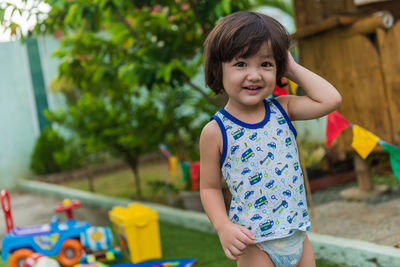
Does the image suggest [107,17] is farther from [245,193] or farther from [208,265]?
[245,193]

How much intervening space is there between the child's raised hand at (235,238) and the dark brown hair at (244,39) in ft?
1.94

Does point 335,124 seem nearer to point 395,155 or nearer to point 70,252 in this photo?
point 395,155

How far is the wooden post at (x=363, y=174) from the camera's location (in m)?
5.19

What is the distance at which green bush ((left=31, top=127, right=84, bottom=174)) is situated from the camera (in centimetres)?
1112

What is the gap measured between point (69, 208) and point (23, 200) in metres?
5.39

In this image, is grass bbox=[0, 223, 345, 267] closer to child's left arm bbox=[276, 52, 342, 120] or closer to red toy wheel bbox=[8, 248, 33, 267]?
red toy wheel bbox=[8, 248, 33, 267]

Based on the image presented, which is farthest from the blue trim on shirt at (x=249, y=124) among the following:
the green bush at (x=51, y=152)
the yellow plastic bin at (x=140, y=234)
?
the green bush at (x=51, y=152)

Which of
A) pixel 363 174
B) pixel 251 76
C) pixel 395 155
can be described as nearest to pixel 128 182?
pixel 363 174

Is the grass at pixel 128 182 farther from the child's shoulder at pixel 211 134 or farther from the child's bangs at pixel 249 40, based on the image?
the child's bangs at pixel 249 40

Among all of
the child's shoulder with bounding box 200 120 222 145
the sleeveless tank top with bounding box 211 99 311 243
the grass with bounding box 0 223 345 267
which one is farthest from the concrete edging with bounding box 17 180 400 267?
the child's shoulder with bounding box 200 120 222 145

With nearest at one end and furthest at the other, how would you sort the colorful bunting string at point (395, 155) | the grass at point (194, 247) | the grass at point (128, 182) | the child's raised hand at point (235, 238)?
the child's raised hand at point (235, 238)
the colorful bunting string at point (395, 155)
the grass at point (194, 247)
the grass at point (128, 182)

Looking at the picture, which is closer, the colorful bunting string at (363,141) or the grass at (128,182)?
the colorful bunting string at (363,141)

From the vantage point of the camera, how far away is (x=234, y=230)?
1.69 m

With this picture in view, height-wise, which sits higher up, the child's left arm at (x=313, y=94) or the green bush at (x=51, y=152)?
the child's left arm at (x=313, y=94)
